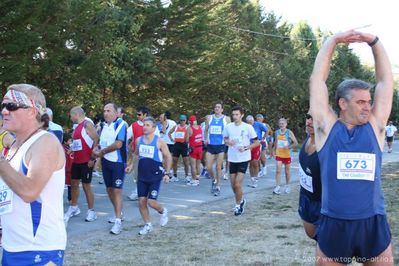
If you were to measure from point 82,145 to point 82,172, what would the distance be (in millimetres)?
468

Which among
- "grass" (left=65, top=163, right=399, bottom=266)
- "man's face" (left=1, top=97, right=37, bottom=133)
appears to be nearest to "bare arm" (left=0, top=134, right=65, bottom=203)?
"man's face" (left=1, top=97, right=37, bottom=133)

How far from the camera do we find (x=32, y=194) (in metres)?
2.84

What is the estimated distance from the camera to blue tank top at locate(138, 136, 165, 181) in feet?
26.3

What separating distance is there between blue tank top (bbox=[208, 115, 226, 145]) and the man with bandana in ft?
32.1

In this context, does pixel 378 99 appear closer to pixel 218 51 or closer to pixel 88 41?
pixel 88 41

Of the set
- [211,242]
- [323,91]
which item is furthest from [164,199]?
[323,91]

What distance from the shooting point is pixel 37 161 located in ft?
9.52

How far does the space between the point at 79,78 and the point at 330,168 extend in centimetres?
1582

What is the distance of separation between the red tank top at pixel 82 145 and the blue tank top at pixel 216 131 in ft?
15.2

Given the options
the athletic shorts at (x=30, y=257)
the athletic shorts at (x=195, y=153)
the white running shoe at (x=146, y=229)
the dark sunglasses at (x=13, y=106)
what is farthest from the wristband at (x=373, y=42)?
the athletic shorts at (x=195, y=153)

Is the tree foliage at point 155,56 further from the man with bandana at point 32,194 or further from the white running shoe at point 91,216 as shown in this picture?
the man with bandana at point 32,194

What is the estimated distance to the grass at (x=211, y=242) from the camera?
21.1 ft

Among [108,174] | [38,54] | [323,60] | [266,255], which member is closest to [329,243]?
[323,60]

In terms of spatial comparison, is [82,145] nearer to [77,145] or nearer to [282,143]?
[77,145]
